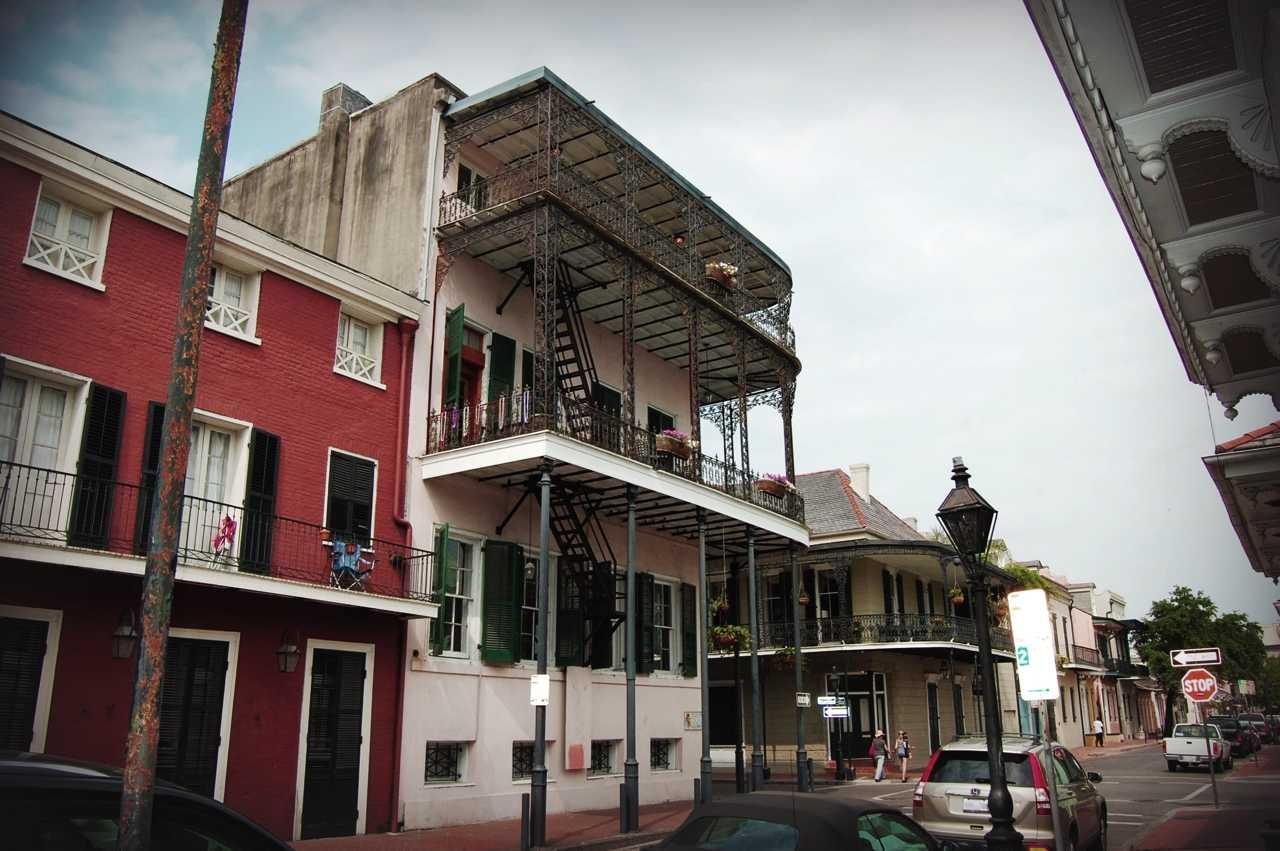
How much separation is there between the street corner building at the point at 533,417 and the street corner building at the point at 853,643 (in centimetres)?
1018

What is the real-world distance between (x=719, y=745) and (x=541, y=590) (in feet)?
79.6

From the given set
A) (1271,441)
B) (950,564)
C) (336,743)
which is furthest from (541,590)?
(950,564)

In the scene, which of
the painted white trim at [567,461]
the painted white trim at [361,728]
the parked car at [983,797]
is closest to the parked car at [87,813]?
the parked car at [983,797]

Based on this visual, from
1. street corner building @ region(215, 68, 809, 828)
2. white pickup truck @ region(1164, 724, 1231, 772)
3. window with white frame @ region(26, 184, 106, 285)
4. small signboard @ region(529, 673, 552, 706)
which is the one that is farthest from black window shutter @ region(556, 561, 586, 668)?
white pickup truck @ region(1164, 724, 1231, 772)

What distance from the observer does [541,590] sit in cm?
1599

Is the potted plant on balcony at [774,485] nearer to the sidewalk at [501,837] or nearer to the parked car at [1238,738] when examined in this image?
the sidewalk at [501,837]

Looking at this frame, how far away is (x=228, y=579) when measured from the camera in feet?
42.1

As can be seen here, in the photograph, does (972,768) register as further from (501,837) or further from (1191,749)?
(1191,749)

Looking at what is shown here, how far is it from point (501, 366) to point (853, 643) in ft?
63.0

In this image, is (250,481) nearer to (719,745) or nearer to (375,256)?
(375,256)

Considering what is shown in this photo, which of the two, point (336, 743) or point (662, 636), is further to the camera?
point (662, 636)

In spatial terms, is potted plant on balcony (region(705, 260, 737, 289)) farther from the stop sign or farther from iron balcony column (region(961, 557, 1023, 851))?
iron balcony column (region(961, 557, 1023, 851))

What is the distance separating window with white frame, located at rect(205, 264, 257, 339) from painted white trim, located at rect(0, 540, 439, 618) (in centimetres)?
407

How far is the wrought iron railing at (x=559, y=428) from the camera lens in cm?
1720
